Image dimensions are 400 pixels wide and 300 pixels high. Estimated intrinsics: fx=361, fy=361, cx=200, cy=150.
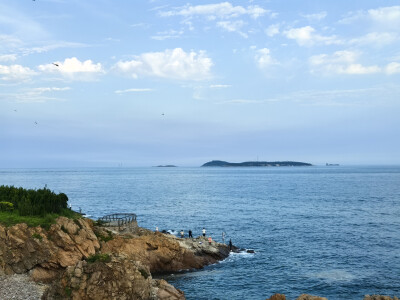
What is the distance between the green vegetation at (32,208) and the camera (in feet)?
129

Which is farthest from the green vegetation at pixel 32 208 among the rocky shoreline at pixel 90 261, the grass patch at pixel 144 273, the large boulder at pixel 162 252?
the grass patch at pixel 144 273

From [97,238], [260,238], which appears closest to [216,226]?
[260,238]

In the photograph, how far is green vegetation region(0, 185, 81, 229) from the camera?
39.3m

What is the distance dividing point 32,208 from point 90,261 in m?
14.7

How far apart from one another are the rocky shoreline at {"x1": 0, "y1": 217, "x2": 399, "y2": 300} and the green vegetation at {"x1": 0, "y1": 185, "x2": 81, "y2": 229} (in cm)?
115

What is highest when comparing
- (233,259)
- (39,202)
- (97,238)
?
(39,202)

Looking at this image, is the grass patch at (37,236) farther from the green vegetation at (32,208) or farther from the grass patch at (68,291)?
the grass patch at (68,291)

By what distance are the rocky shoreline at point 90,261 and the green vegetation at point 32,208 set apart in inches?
45.2

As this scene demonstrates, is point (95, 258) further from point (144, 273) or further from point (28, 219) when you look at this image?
point (28, 219)

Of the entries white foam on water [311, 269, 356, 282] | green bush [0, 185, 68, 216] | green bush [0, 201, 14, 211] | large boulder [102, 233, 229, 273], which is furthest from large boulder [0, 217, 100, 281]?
white foam on water [311, 269, 356, 282]

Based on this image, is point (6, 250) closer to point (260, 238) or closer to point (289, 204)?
point (260, 238)

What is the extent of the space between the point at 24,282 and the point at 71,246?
19.0ft

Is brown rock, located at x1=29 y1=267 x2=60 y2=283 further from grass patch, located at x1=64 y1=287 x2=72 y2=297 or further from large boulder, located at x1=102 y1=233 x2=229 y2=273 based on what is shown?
grass patch, located at x1=64 y1=287 x2=72 y2=297

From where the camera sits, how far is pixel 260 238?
218ft
